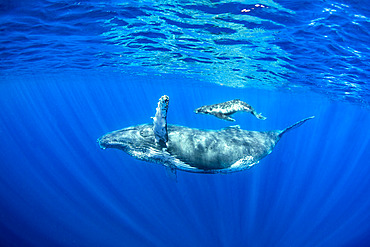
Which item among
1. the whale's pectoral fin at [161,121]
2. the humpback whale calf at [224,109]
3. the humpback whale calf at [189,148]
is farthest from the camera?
the humpback whale calf at [224,109]

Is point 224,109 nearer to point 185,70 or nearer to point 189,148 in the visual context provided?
point 189,148

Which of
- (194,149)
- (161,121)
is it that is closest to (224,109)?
(194,149)

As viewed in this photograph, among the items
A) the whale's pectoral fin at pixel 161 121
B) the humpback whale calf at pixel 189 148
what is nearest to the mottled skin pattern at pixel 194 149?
the humpback whale calf at pixel 189 148

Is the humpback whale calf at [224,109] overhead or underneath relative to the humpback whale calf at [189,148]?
overhead

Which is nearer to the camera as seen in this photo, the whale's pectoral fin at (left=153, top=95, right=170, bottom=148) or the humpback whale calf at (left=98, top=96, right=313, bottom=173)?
the whale's pectoral fin at (left=153, top=95, right=170, bottom=148)

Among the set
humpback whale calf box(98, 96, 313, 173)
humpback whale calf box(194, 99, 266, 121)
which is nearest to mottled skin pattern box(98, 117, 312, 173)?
humpback whale calf box(98, 96, 313, 173)

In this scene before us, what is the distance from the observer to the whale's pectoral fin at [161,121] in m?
4.13

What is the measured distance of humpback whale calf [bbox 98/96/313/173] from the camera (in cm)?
504

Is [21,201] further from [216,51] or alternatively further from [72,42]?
[216,51]

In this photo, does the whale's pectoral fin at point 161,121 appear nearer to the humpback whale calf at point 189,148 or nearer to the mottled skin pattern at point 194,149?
the humpback whale calf at point 189,148

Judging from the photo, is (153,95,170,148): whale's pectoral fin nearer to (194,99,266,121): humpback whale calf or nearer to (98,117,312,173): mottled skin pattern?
(98,117,312,173): mottled skin pattern

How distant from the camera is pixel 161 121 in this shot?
4285mm

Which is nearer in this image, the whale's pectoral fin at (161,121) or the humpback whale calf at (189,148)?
the whale's pectoral fin at (161,121)

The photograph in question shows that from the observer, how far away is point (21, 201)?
107 ft
